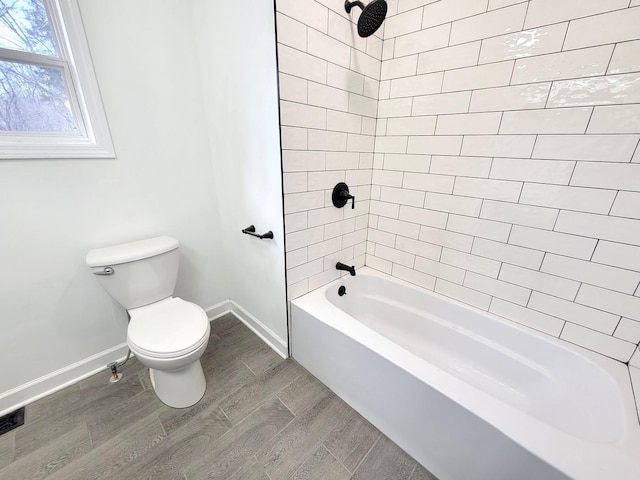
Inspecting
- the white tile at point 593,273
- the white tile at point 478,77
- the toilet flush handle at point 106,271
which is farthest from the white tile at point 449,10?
the toilet flush handle at point 106,271

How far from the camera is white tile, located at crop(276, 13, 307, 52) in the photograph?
1.04 meters

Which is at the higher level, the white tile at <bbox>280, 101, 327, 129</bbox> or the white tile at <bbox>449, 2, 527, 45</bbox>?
the white tile at <bbox>449, 2, 527, 45</bbox>

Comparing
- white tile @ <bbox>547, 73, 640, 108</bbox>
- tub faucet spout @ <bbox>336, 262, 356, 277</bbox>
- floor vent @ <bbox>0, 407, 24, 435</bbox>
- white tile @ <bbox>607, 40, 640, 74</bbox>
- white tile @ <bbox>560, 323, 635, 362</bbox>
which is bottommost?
floor vent @ <bbox>0, 407, 24, 435</bbox>

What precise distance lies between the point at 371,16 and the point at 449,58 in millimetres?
463

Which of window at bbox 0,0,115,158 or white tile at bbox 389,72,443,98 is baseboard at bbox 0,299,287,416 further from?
white tile at bbox 389,72,443,98

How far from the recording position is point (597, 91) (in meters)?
0.95

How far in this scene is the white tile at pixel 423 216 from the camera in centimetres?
147

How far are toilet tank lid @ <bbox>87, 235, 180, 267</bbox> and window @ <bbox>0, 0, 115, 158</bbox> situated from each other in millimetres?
477

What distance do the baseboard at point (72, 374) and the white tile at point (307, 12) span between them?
1.73 meters

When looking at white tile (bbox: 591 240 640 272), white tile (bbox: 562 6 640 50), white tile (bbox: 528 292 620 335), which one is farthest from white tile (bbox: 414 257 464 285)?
white tile (bbox: 562 6 640 50)

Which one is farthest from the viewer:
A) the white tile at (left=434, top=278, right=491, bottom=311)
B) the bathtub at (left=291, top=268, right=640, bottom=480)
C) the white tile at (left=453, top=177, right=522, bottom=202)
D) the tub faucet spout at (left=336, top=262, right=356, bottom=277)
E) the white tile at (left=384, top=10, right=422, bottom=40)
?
the tub faucet spout at (left=336, top=262, right=356, bottom=277)

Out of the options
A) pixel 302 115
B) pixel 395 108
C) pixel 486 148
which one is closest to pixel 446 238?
pixel 486 148

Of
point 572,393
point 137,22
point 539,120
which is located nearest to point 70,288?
point 137,22

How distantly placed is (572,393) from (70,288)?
252cm
